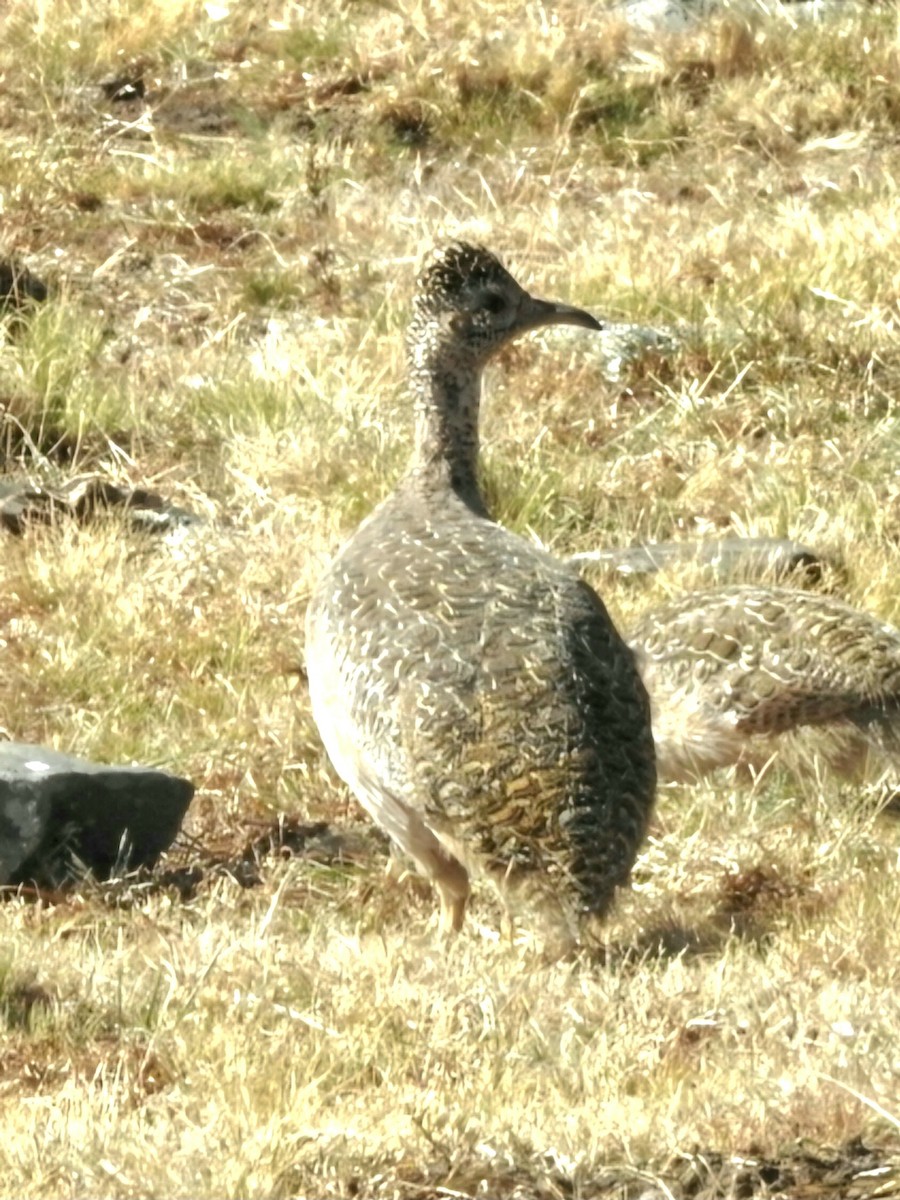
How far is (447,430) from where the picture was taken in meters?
8.19

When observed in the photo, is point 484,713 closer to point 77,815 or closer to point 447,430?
point 77,815

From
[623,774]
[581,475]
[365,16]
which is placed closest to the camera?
[623,774]

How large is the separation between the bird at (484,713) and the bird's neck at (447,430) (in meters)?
0.37

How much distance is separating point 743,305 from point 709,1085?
653cm

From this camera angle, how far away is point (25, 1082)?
5637 millimetres

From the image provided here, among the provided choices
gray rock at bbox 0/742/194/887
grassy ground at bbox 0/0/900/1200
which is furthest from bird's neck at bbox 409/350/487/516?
gray rock at bbox 0/742/194/887

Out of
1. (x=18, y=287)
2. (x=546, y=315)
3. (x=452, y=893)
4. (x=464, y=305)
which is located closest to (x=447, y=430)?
(x=464, y=305)

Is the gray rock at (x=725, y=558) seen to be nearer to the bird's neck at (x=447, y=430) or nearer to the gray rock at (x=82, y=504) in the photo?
the bird's neck at (x=447, y=430)

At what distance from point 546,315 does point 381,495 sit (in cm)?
151

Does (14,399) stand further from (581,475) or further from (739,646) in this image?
(739,646)

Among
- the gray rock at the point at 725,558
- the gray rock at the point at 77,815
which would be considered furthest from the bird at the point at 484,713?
the gray rock at the point at 725,558

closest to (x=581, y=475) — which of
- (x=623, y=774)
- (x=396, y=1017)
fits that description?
(x=623, y=774)

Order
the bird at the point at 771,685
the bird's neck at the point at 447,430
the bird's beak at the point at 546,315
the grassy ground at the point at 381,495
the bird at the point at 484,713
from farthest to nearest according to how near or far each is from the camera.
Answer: the bird's beak at the point at 546,315, the bird at the point at 771,685, the bird's neck at the point at 447,430, the bird at the point at 484,713, the grassy ground at the point at 381,495

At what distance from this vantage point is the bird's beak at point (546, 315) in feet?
28.4
